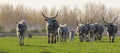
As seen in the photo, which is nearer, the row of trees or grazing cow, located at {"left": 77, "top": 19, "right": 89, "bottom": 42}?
grazing cow, located at {"left": 77, "top": 19, "right": 89, "bottom": 42}

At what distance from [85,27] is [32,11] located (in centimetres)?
11428

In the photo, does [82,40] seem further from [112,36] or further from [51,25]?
[51,25]

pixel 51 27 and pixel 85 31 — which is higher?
pixel 51 27

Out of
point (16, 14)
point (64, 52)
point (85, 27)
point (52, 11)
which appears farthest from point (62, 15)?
point (64, 52)

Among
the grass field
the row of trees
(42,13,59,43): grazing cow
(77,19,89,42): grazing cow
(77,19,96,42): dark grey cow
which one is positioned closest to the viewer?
the grass field

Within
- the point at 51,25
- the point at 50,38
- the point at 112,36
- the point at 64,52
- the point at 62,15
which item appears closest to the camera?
the point at 64,52

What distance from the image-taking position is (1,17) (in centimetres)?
12700

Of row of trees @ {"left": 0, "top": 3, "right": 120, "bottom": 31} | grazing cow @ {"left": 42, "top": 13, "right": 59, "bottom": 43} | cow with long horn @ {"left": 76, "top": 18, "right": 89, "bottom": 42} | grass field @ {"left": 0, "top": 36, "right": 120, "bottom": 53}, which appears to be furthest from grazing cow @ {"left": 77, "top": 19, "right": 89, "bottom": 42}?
→ row of trees @ {"left": 0, "top": 3, "right": 120, "bottom": 31}

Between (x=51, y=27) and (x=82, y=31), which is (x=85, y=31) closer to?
(x=82, y=31)

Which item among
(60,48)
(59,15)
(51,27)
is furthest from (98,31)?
(59,15)

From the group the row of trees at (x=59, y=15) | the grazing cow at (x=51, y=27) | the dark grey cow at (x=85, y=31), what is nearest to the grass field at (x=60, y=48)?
the grazing cow at (x=51, y=27)

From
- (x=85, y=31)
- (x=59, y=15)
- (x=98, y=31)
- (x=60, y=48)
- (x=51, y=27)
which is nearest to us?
(x=60, y=48)

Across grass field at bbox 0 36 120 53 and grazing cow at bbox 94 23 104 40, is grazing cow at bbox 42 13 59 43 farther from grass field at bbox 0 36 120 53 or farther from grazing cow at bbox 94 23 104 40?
grazing cow at bbox 94 23 104 40

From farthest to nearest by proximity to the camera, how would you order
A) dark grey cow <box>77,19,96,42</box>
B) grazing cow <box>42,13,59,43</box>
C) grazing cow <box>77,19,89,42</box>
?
grazing cow <box>77,19,89,42</box> → dark grey cow <box>77,19,96,42</box> → grazing cow <box>42,13,59,43</box>
